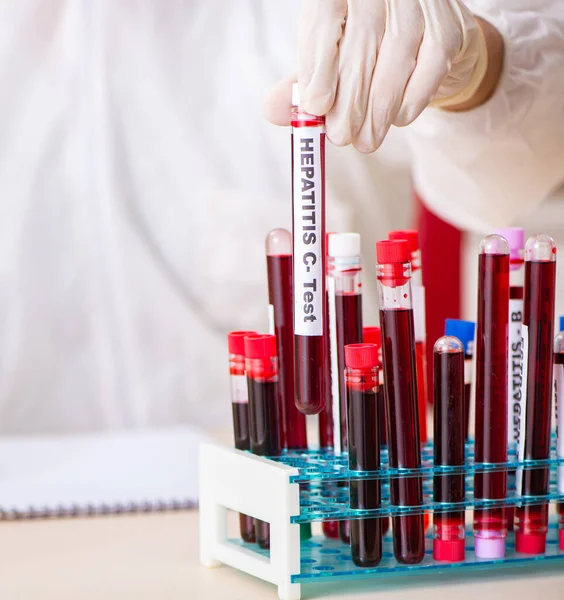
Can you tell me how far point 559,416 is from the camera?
0.87 metres

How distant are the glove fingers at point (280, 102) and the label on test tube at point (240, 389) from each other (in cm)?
26

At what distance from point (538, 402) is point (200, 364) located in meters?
1.08

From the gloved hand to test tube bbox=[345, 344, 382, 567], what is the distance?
204mm

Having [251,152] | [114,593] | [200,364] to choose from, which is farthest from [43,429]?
[114,593]

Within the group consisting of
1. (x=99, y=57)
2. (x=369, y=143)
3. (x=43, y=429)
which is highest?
(x=99, y=57)

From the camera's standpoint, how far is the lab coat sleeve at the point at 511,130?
1171 millimetres

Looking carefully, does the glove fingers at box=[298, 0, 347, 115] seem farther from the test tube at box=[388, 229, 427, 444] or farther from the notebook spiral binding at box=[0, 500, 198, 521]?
the notebook spiral binding at box=[0, 500, 198, 521]

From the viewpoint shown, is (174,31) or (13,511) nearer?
(13,511)

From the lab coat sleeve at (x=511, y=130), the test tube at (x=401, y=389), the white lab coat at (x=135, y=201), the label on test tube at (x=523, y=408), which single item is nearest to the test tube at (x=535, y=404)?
the label on test tube at (x=523, y=408)

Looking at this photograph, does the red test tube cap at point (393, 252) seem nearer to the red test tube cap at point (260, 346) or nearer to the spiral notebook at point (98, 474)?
the red test tube cap at point (260, 346)

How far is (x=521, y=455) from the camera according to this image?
2.83 ft

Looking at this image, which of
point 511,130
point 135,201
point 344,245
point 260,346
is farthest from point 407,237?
point 135,201

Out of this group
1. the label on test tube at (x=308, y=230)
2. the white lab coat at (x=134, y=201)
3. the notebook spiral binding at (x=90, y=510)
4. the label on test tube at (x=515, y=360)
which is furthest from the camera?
the white lab coat at (x=134, y=201)

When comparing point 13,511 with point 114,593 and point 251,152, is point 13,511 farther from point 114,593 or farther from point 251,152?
point 251,152
